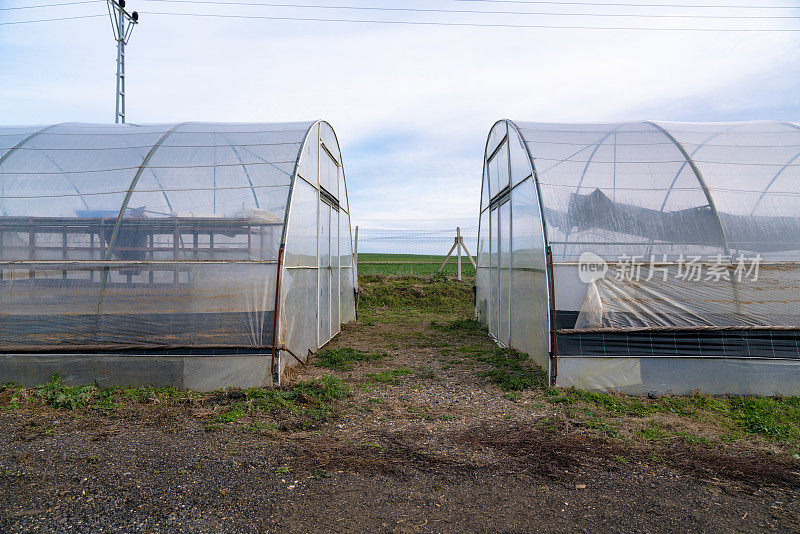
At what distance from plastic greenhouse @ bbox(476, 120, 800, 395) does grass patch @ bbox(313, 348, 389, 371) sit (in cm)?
235

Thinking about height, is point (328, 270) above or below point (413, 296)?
above

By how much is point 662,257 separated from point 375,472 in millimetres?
4576

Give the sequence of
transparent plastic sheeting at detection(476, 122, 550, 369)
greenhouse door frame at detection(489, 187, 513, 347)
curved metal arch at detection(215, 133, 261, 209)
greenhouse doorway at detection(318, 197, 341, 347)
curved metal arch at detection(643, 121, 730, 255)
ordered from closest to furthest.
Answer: curved metal arch at detection(643, 121, 730, 255) → curved metal arch at detection(215, 133, 261, 209) → transparent plastic sheeting at detection(476, 122, 550, 369) → greenhouse door frame at detection(489, 187, 513, 347) → greenhouse doorway at detection(318, 197, 341, 347)

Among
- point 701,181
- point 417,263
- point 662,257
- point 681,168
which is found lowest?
point 417,263

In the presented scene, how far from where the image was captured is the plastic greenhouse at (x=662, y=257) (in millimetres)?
5980

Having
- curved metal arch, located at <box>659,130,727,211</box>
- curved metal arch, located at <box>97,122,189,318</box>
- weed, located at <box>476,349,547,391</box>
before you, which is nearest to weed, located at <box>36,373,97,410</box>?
curved metal arch, located at <box>97,122,189,318</box>

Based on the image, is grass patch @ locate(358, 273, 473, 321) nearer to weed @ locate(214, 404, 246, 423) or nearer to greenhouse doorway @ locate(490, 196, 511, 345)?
greenhouse doorway @ locate(490, 196, 511, 345)

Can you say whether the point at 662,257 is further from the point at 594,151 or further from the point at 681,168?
the point at 594,151

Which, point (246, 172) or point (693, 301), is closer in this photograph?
point (693, 301)

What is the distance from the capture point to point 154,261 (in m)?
6.23

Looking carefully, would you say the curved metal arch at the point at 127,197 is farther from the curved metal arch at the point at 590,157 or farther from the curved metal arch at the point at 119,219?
the curved metal arch at the point at 590,157

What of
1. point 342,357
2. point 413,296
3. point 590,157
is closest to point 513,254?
point 590,157

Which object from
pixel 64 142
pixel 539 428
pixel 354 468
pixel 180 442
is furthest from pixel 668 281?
pixel 64 142

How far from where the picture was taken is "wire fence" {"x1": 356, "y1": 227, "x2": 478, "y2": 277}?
18.1 meters
